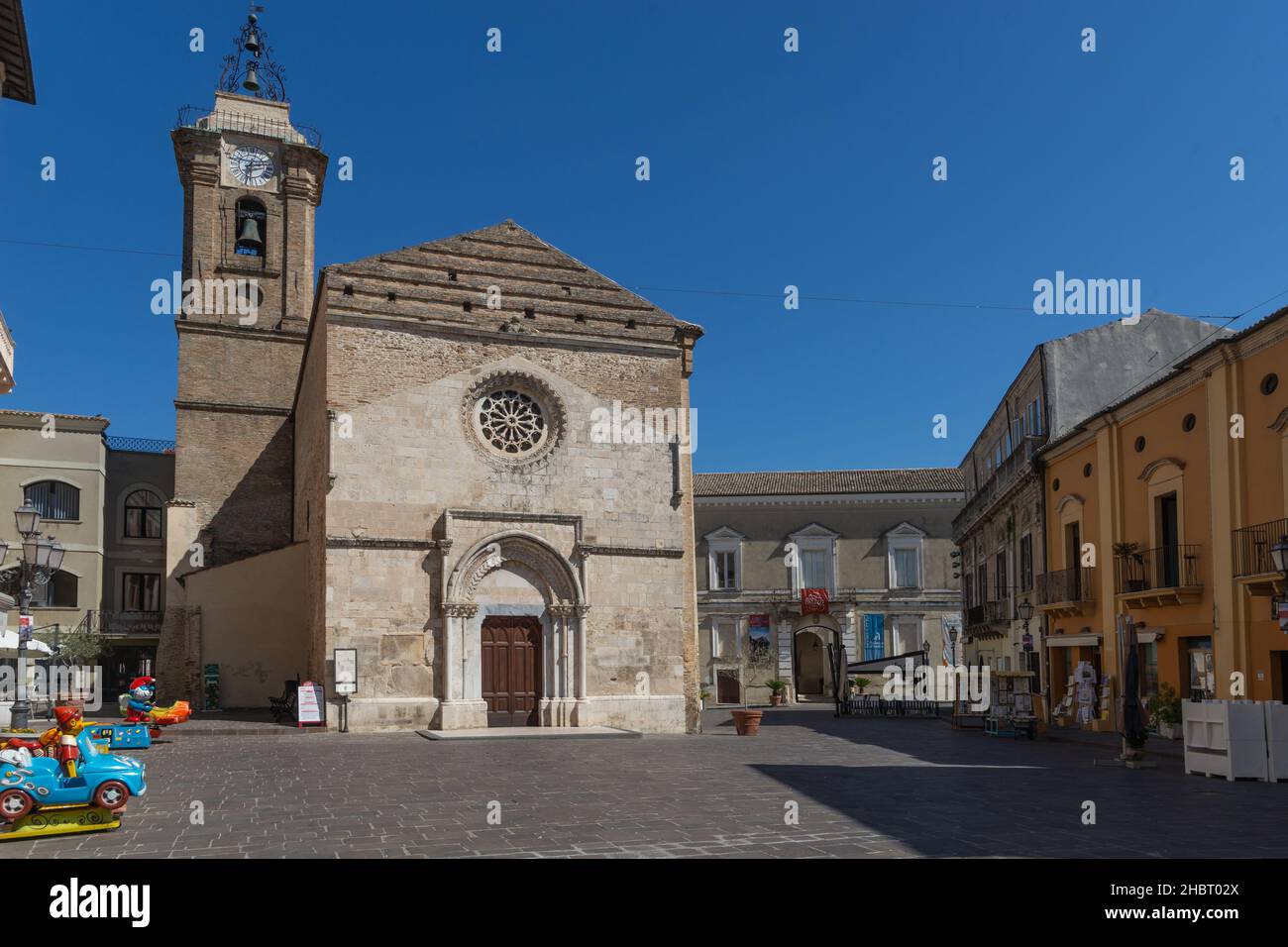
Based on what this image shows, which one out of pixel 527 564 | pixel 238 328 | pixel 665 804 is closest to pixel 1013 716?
pixel 527 564

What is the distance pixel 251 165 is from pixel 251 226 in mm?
2169

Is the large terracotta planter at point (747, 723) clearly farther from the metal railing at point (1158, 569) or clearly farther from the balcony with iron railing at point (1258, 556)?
the balcony with iron railing at point (1258, 556)

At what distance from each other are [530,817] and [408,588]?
12.6m

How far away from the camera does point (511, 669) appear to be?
23.3 metres

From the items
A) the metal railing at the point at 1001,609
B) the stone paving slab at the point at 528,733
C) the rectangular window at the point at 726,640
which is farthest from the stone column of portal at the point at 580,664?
the rectangular window at the point at 726,640

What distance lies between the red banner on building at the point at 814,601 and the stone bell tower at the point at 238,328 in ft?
75.0

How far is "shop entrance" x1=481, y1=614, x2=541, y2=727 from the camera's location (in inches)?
913

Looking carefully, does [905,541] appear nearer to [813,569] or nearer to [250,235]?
[813,569]

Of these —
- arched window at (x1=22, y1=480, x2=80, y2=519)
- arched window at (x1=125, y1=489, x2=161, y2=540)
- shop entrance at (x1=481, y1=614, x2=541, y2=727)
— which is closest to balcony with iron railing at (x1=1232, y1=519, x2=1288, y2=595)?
shop entrance at (x1=481, y1=614, x2=541, y2=727)

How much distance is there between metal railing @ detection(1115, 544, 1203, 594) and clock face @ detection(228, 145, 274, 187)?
26.6m

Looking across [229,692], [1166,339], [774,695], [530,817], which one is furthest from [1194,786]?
[774,695]
